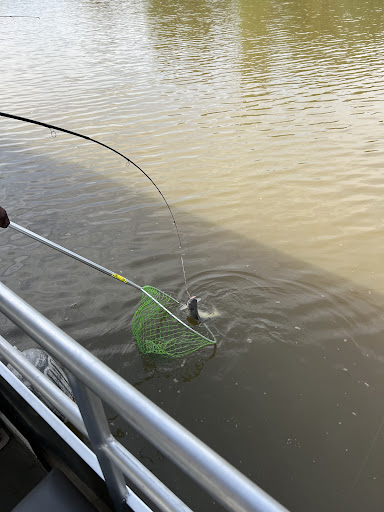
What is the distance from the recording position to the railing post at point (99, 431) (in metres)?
1.01

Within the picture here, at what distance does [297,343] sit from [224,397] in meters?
0.86

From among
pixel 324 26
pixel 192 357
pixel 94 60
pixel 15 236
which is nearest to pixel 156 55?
pixel 94 60

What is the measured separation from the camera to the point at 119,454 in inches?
43.2

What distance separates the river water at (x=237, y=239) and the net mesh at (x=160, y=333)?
12 centimetres

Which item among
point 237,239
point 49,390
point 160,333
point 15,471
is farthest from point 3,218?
point 237,239

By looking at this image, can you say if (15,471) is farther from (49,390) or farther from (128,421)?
(128,421)

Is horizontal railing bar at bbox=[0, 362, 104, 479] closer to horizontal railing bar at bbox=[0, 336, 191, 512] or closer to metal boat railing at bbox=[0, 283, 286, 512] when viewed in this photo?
metal boat railing at bbox=[0, 283, 286, 512]

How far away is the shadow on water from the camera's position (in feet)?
9.86

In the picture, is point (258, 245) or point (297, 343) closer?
point (297, 343)

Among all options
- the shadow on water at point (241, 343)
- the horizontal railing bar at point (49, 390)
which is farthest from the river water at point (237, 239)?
the horizontal railing bar at point (49, 390)

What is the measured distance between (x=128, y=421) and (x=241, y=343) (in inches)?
127

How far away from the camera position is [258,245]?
17.5ft

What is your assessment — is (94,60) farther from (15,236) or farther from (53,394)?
(53,394)

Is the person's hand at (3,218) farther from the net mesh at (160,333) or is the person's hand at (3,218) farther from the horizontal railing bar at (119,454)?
the net mesh at (160,333)
